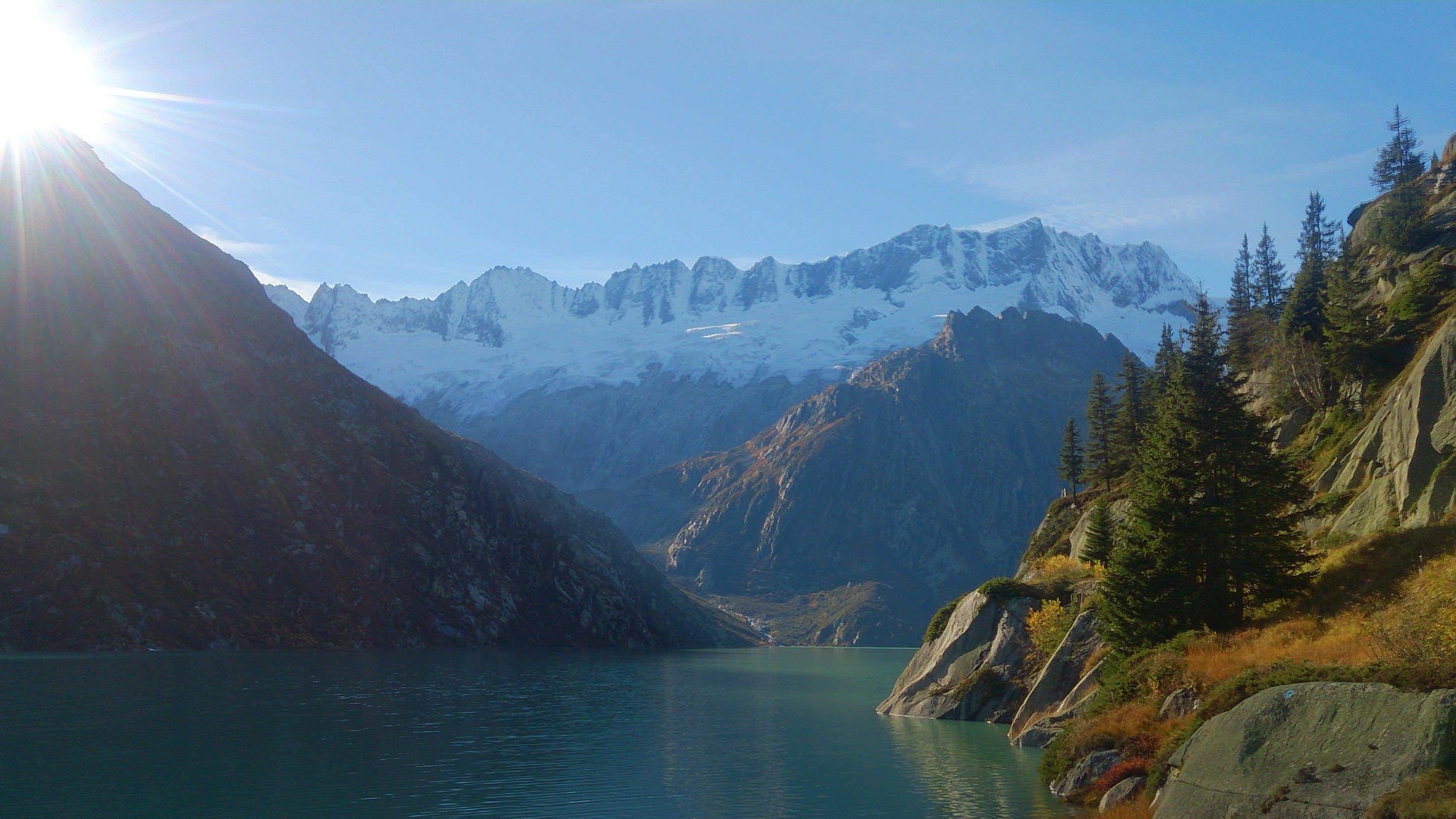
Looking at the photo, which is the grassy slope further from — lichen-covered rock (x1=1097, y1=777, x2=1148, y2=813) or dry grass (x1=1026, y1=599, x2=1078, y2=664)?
dry grass (x1=1026, y1=599, x2=1078, y2=664)

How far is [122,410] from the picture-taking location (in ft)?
485

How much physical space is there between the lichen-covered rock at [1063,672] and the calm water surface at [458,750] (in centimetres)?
293

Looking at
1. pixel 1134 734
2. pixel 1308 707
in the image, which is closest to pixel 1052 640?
→ pixel 1134 734

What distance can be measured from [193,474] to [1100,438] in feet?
416

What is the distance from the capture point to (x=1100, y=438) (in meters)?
104

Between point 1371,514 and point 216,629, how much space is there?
134 metres

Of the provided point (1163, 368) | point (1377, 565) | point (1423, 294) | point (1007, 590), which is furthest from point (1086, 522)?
point (1377, 565)

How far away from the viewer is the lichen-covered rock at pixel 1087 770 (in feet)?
132

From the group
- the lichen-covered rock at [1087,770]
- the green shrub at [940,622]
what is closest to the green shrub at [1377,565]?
the lichen-covered rock at [1087,770]

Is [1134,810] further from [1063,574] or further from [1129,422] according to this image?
[1129,422]

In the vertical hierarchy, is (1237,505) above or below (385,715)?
above

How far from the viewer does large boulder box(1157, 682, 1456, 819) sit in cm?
2583

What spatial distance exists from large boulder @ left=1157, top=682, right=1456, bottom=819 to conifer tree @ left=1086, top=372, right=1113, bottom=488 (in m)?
71.8

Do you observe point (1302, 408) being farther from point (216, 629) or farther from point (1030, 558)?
point (216, 629)
